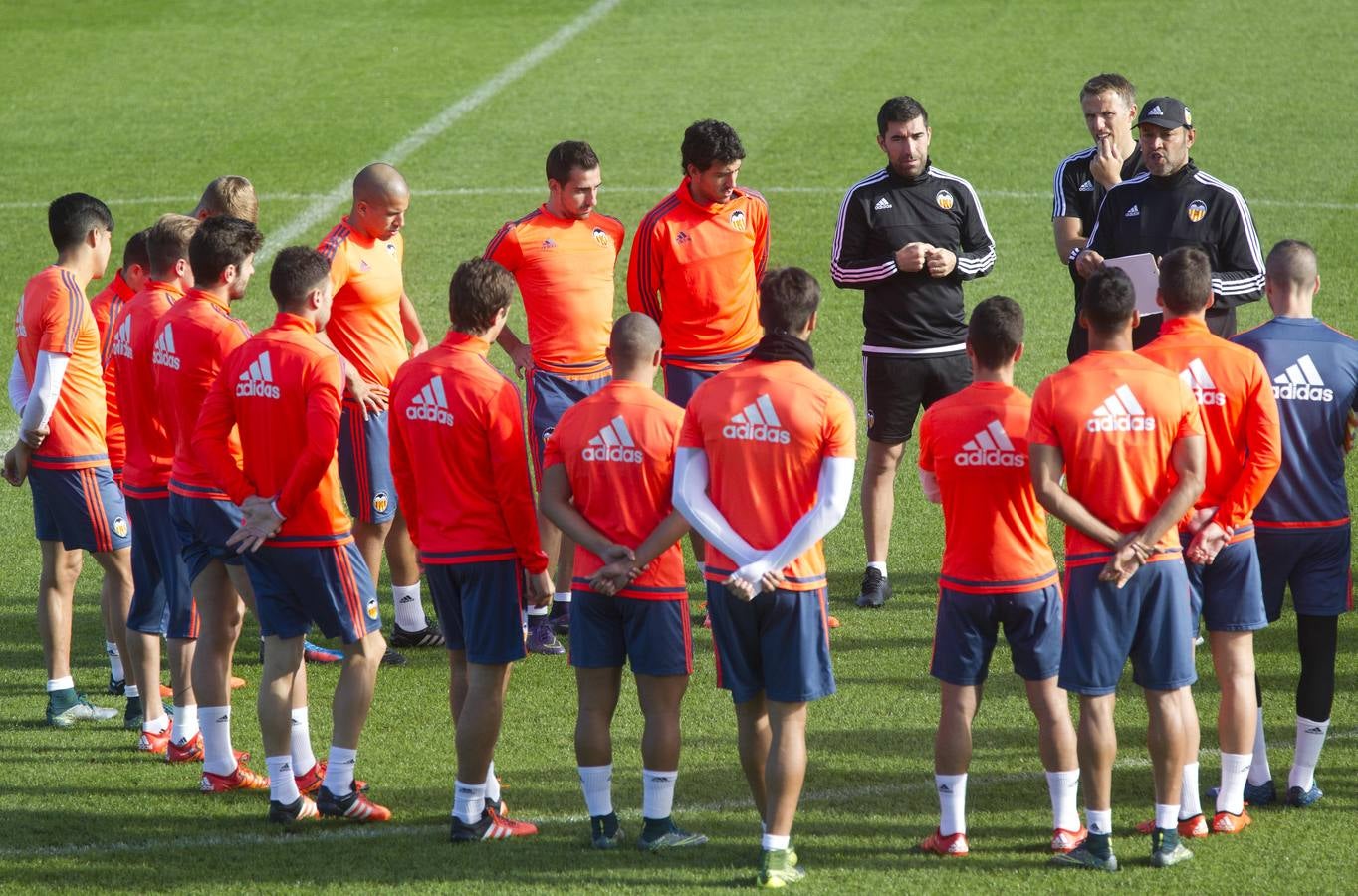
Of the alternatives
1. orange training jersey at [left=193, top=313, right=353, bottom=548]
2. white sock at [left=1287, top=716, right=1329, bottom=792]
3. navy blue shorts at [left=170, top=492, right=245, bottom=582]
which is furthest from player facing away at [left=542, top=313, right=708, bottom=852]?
white sock at [left=1287, top=716, right=1329, bottom=792]

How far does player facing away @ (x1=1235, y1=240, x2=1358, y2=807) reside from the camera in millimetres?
6098

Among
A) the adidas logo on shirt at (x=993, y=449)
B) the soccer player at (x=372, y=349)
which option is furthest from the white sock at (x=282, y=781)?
the adidas logo on shirt at (x=993, y=449)

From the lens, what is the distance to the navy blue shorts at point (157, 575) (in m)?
6.83

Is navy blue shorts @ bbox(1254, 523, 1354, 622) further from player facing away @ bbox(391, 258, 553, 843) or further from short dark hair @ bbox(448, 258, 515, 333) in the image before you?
short dark hair @ bbox(448, 258, 515, 333)

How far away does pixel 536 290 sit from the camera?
8469 mm

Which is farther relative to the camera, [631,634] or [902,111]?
[902,111]

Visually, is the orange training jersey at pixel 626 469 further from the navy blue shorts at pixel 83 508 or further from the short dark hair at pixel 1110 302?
the navy blue shorts at pixel 83 508

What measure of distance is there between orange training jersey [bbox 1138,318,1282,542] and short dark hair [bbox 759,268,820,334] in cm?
125

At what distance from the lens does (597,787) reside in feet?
19.4

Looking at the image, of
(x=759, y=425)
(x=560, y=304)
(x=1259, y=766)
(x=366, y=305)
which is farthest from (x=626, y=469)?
(x=366, y=305)

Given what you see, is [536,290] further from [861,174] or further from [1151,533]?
[861,174]

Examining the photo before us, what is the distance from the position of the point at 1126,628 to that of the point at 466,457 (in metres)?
2.36

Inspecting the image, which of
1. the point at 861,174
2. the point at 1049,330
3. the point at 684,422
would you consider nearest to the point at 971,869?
the point at 684,422

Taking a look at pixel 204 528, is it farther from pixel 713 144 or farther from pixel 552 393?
pixel 713 144
